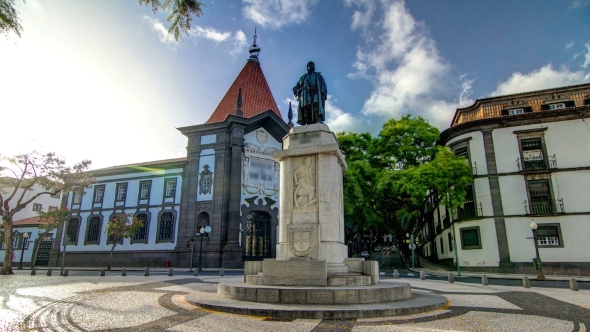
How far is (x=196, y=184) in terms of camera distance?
29.8m

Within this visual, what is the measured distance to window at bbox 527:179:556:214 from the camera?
82.6 ft

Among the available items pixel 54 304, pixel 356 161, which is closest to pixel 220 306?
pixel 54 304

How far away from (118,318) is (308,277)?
409cm

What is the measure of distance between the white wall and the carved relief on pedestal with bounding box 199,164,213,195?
23.3 metres

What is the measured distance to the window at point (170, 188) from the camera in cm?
3144

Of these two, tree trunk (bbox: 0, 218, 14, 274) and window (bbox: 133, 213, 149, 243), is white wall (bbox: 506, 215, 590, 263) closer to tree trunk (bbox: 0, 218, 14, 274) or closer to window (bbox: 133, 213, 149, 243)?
window (bbox: 133, 213, 149, 243)

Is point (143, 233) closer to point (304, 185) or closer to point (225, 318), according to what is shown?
point (304, 185)

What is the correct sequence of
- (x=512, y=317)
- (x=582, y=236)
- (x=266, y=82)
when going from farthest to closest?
(x=266, y=82)
(x=582, y=236)
(x=512, y=317)

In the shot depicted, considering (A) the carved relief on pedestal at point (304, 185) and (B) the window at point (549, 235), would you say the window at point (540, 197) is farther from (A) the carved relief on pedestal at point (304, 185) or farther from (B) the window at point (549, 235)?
(A) the carved relief on pedestal at point (304, 185)

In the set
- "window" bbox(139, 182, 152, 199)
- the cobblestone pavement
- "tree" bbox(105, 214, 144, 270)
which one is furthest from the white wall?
"window" bbox(139, 182, 152, 199)

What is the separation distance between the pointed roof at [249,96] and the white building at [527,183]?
1772 cm

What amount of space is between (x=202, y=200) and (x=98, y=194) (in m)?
12.9

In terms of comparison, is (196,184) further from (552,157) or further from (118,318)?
(552,157)

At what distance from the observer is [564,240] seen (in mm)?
23938
